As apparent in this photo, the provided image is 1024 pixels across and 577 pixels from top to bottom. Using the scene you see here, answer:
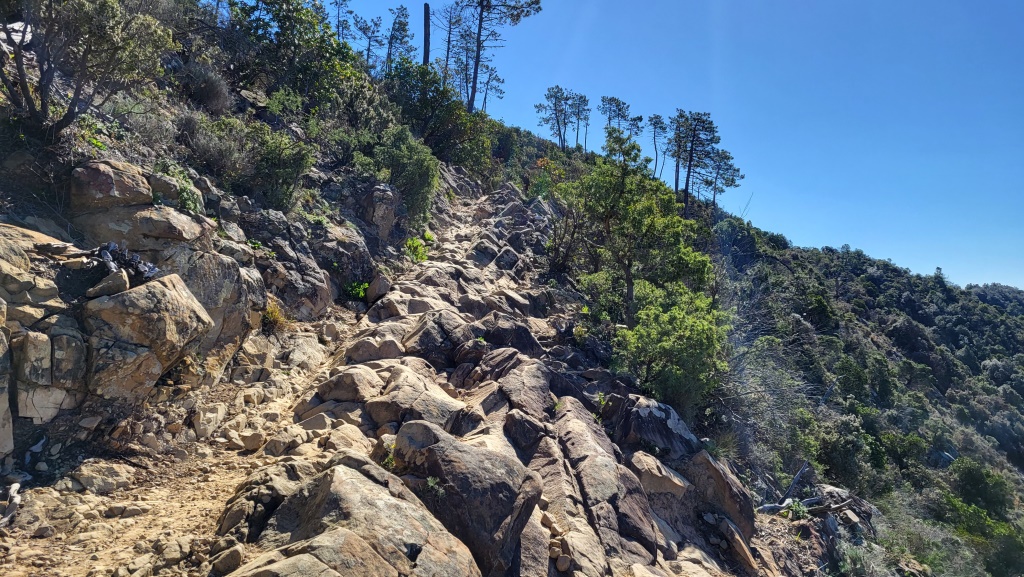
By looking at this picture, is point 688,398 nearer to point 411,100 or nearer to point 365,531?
point 365,531

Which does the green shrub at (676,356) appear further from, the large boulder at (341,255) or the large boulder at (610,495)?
the large boulder at (341,255)

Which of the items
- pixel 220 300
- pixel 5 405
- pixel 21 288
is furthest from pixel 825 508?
pixel 21 288

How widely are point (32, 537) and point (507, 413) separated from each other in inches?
220

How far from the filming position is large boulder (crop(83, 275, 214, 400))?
5.71m

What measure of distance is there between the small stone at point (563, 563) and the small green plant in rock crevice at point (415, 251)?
10.5 meters

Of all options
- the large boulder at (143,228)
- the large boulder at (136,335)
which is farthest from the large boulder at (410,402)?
the large boulder at (143,228)

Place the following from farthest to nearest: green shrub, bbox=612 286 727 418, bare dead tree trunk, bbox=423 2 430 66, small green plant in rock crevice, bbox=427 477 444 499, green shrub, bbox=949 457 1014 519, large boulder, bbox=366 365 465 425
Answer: bare dead tree trunk, bbox=423 2 430 66 < green shrub, bbox=949 457 1014 519 < green shrub, bbox=612 286 727 418 < large boulder, bbox=366 365 465 425 < small green plant in rock crevice, bbox=427 477 444 499

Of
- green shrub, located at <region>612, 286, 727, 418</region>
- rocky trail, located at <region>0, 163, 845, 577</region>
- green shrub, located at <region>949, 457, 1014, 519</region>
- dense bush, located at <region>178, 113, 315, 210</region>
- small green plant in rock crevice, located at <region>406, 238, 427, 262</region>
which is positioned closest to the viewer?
rocky trail, located at <region>0, 163, 845, 577</region>

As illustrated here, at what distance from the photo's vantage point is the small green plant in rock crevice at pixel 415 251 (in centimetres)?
1492

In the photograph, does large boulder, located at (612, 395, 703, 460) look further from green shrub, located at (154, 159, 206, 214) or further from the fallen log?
green shrub, located at (154, 159, 206, 214)

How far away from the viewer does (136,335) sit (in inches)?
235

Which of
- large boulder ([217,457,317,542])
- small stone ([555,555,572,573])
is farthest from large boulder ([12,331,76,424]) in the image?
small stone ([555,555,572,573])

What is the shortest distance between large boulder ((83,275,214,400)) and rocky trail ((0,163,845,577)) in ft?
0.97

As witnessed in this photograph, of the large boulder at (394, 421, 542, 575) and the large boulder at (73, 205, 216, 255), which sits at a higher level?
the large boulder at (73, 205, 216, 255)
